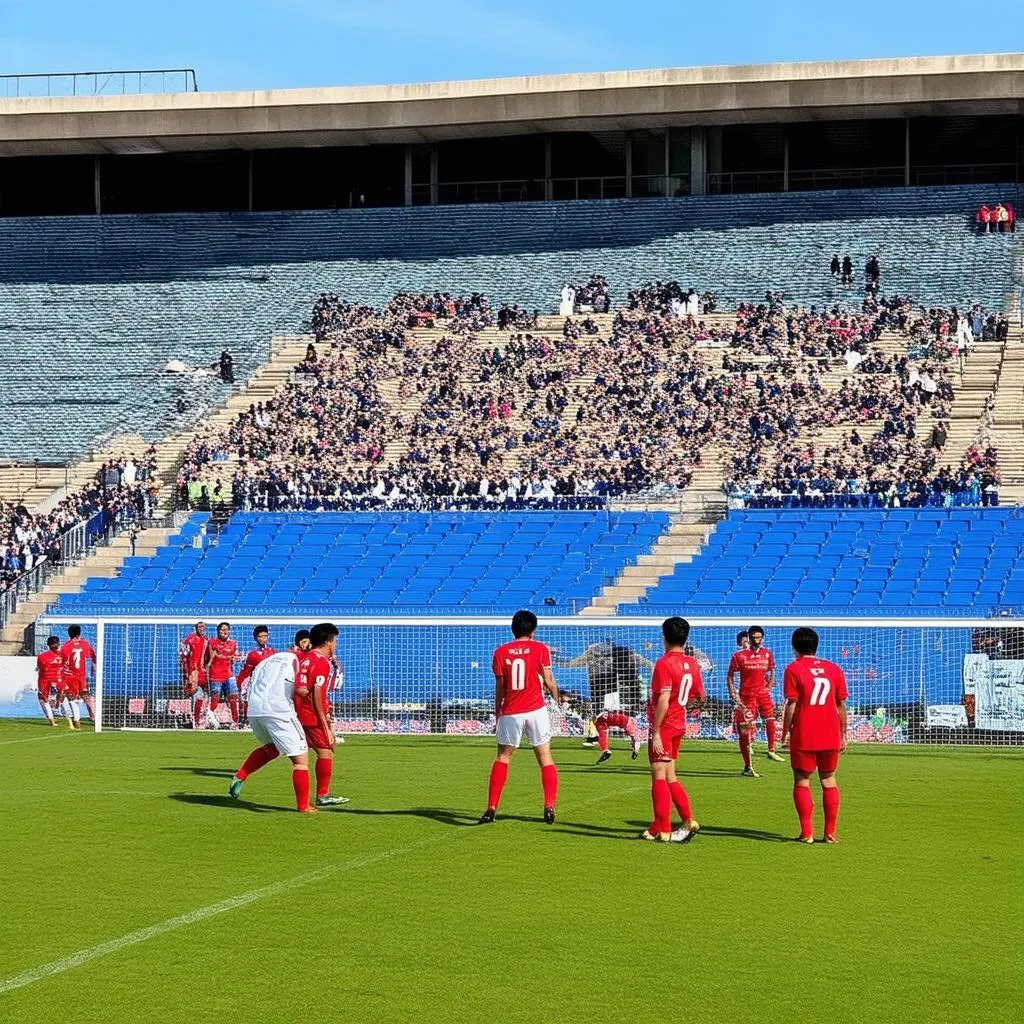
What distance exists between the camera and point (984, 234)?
48188 millimetres

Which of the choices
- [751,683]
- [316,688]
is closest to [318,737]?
[316,688]

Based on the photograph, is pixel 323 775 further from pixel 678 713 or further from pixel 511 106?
pixel 511 106

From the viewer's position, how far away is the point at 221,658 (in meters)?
26.1

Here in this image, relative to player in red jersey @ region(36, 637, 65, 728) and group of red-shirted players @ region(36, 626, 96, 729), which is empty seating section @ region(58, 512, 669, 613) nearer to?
group of red-shirted players @ region(36, 626, 96, 729)

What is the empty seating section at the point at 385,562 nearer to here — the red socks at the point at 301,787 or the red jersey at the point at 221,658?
the red jersey at the point at 221,658

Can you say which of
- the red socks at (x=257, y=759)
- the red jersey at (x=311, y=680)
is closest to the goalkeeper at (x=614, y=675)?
the red socks at (x=257, y=759)

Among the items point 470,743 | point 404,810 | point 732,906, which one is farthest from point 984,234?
point 732,906

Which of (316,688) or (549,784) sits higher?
(316,688)

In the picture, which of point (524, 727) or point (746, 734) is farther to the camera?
point (746, 734)

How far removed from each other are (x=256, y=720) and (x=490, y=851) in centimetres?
304

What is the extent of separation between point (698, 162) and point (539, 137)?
512cm

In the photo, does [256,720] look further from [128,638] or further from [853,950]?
[128,638]

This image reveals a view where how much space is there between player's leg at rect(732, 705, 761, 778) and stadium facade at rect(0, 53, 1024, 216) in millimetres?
33177

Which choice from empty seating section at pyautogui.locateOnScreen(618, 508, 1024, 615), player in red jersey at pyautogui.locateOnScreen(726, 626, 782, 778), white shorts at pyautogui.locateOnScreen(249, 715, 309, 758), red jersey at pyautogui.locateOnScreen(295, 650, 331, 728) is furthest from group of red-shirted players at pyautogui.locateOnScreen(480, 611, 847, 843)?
empty seating section at pyautogui.locateOnScreen(618, 508, 1024, 615)
